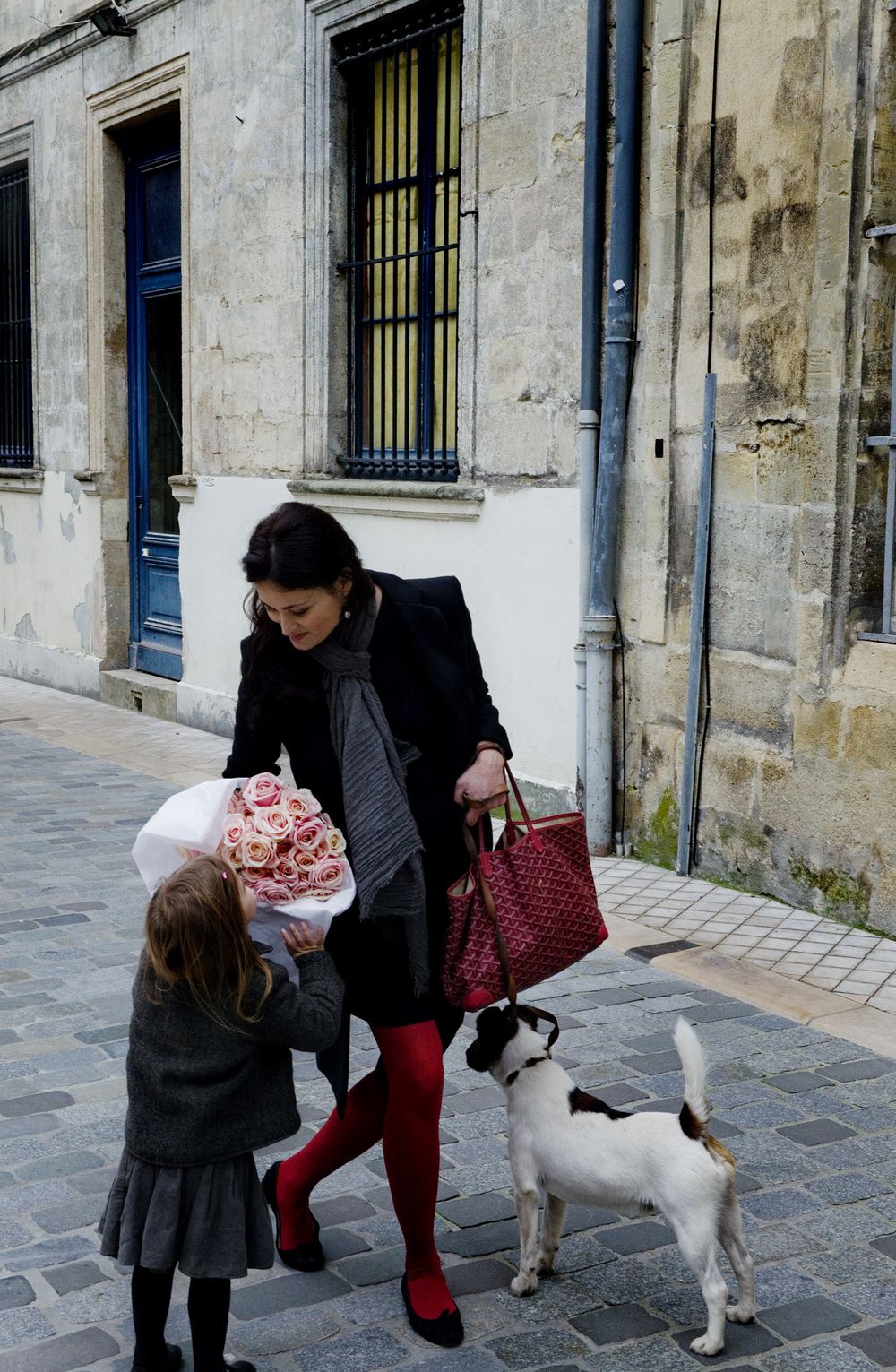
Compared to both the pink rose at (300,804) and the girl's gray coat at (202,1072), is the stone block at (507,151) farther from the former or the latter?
the girl's gray coat at (202,1072)

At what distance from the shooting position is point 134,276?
474 inches

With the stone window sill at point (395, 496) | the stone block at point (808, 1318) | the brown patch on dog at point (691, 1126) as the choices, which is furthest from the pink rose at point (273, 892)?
the stone window sill at point (395, 496)

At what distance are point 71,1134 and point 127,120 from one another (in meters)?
9.23

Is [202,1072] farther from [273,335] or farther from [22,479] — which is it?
[22,479]

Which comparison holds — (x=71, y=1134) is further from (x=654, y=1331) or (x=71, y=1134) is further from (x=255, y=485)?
(x=255, y=485)

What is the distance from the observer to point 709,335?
6.51m

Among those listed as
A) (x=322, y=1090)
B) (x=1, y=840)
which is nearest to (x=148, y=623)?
(x=1, y=840)

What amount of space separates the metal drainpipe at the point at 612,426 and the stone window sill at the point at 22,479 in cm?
735

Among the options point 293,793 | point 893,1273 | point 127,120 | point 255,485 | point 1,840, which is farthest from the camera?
point 127,120

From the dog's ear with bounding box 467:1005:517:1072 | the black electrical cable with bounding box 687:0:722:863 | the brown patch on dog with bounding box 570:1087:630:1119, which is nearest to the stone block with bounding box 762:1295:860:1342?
the brown patch on dog with bounding box 570:1087:630:1119

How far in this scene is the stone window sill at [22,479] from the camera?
13133mm

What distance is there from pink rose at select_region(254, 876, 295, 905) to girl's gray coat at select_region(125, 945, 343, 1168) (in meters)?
0.12

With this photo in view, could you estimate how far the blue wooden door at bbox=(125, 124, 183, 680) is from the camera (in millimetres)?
11688

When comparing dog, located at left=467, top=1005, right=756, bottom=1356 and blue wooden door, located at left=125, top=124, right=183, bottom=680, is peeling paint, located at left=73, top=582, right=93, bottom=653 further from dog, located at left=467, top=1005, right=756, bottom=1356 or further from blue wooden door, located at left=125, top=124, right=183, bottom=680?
dog, located at left=467, top=1005, right=756, bottom=1356
